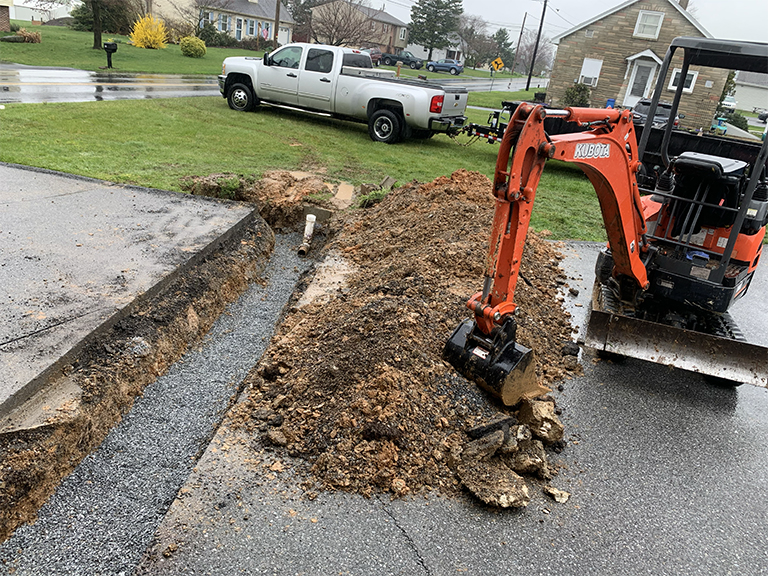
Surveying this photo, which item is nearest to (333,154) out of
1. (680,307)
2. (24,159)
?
(24,159)

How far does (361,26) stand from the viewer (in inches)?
1746

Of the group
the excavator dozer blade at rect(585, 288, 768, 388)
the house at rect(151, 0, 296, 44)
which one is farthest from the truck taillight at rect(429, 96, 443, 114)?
the house at rect(151, 0, 296, 44)

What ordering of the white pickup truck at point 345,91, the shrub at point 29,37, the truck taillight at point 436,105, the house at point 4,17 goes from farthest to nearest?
the house at point 4,17
the shrub at point 29,37
the white pickup truck at point 345,91
the truck taillight at point 436,105

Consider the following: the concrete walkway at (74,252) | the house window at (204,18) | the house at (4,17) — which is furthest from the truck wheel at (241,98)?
the house window at (204,18)

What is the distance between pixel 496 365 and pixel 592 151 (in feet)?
5.71

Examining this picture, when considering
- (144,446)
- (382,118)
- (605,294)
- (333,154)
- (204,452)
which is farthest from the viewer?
(382,118)

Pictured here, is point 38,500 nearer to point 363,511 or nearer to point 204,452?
point 204,452

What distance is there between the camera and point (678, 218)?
5.58m

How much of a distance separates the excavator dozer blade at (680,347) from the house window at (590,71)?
1042 inches

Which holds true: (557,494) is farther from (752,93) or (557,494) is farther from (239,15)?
(752,93)

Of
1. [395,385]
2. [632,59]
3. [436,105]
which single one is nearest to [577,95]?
[632,59]

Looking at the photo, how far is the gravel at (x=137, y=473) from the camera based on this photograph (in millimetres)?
3094

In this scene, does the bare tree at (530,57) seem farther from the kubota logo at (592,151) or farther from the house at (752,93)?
the kubota logo at (592,151)

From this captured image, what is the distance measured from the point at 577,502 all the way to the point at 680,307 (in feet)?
9.06
